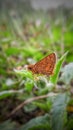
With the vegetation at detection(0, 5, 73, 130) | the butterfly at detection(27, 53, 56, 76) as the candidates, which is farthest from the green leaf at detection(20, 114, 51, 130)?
the butterfly at detection(27, 53, 56, 76)

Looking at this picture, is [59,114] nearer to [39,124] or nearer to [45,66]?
[39,124]

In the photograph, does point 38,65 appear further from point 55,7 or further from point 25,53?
point 55,7

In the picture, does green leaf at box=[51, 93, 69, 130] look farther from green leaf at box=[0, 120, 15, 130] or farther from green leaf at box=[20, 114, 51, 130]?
green leaf at box=[0, 120, 15, 130]

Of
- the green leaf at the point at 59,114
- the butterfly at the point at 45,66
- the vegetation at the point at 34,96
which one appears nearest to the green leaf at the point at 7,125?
the vegetation at the point at 34,96

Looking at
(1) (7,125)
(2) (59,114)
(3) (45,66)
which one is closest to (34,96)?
(1) (7,125)

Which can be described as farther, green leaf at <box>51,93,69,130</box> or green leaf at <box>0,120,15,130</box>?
green leaf at <box>0,120,15,130</box>

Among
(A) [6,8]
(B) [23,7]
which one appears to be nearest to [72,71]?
(A) [6,8]

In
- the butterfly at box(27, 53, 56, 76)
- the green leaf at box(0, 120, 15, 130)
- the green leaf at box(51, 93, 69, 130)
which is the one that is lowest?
the green leaf at box(51, 93, 69, 130)

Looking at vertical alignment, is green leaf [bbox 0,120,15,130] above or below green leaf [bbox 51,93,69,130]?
above
